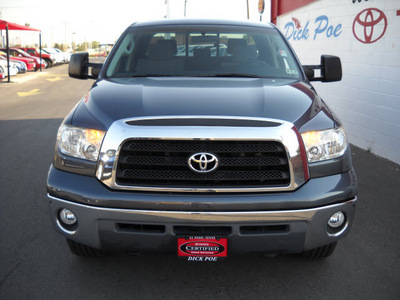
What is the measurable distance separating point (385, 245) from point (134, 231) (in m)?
2.25

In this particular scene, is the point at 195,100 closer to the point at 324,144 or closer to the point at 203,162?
the point at 203,162

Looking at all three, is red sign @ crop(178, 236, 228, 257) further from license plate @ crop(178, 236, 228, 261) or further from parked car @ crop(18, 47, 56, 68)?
parked car @ crop(18, 47, 56, 68)

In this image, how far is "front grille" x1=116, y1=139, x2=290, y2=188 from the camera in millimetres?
2662

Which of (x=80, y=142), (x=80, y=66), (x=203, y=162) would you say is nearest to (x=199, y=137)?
(x=203, y=162)

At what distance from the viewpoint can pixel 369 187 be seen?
5441 millimetres

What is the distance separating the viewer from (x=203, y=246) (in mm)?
2689

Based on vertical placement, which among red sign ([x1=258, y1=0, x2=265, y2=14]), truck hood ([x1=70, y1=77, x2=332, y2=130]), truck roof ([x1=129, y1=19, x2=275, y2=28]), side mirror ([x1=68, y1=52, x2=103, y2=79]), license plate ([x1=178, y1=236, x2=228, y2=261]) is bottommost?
license plate ([x1=178, y1=236, x2=228, y2=261])

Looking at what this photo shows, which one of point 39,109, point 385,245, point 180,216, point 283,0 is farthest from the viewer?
point 283,0

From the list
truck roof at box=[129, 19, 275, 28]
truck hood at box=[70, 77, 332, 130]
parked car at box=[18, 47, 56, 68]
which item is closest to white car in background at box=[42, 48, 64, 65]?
parked car at box=[18, 47, 56, 68]

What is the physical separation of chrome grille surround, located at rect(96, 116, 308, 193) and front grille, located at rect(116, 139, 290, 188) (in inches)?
1.1

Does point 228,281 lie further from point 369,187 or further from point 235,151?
point 369,187

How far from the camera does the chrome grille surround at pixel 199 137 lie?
2615 millimetres

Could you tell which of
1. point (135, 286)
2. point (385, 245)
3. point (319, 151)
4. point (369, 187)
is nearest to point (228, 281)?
point (135, 286)

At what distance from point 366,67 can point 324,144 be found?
17.2 feet
